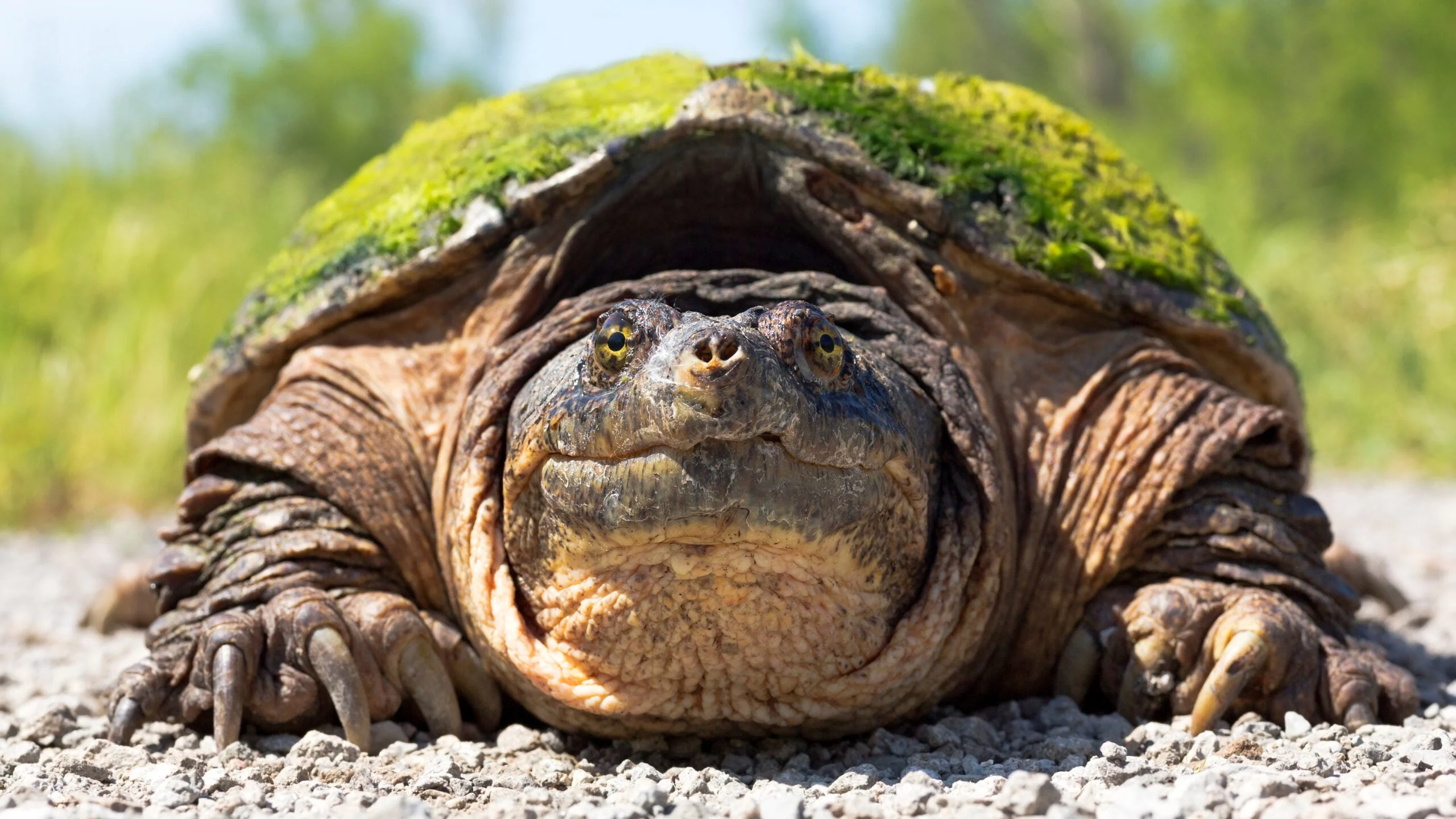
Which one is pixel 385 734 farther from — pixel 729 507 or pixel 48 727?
pixel 729 507

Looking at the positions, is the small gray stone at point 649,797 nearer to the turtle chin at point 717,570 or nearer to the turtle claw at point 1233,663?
the turtle chin at point 717,570

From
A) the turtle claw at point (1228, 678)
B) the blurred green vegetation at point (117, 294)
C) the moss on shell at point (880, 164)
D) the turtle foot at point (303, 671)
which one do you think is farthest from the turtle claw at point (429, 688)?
the blurred green vegetation at point (117, 294)

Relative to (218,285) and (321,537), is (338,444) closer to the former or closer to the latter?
(321,537)

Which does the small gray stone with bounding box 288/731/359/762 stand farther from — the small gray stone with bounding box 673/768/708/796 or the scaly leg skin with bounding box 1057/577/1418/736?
the scaly leg skin with bounding box 1057/577/1418/736

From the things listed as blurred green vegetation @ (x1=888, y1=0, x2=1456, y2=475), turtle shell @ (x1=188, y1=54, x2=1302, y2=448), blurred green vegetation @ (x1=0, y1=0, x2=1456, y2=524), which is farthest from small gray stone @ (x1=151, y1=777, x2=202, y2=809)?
blurred green vegetation @ (x1=888, y1=0, x2=1456, y2=475)

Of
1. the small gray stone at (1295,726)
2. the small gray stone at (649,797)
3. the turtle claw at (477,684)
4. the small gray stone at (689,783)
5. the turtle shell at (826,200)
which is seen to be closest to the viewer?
the small gray stone at (649,797)

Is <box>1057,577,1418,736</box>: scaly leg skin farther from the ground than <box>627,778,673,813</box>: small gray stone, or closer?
farther from the ground
